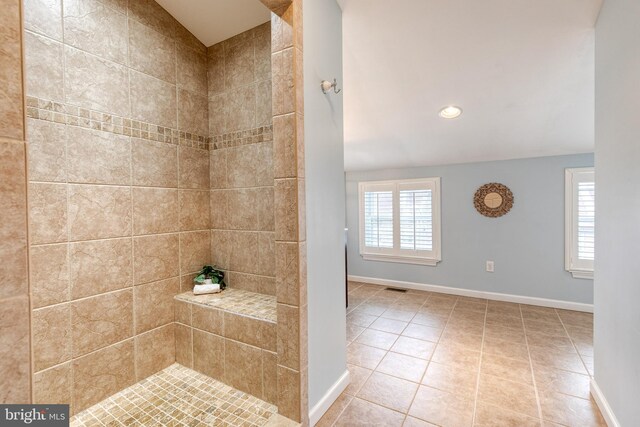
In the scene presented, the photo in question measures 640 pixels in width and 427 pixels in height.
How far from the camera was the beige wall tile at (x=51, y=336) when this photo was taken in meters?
1.37

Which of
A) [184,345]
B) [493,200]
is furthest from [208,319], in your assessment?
[493,200]

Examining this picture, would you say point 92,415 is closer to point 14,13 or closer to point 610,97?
point 14,13

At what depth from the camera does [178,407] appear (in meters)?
1.56

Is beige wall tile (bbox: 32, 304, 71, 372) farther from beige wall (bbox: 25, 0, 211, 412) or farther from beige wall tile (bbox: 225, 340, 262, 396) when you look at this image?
beige wall tile (bbox: 225, 340, 262, 396)

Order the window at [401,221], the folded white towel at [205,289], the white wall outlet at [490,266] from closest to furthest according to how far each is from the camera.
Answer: the folded white towel at [205,289] → the white wall outlet at [490,266] → the window at [401,221]

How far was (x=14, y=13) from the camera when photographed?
53cm

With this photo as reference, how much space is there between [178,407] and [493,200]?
3786 millimetres

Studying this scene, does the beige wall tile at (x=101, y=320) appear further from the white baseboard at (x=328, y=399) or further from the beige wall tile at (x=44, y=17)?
the beige wall tile at (x=44, y=17)

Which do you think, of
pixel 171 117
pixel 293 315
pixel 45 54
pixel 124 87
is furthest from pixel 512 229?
pixel 45 54

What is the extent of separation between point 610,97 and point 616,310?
3.58ft

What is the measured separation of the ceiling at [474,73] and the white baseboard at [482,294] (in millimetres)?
1730

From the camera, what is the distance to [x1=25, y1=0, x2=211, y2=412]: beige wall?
1414 mm

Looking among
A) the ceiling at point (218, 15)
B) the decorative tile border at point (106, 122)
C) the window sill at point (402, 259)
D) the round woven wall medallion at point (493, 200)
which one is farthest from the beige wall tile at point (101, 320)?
the round woven wall medallion at point (493, 200)

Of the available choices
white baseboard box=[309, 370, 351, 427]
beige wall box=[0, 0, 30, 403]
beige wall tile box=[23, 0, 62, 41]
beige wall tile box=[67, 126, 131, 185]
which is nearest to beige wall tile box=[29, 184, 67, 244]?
beige wall tile box=[67, 126, 131, 185]
